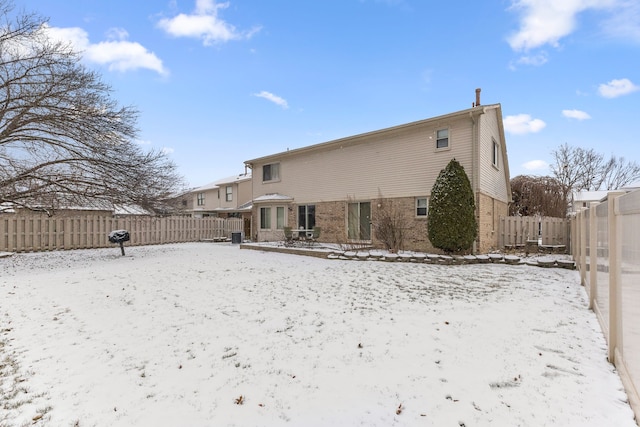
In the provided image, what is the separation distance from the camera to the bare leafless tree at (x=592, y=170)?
31.8 meters

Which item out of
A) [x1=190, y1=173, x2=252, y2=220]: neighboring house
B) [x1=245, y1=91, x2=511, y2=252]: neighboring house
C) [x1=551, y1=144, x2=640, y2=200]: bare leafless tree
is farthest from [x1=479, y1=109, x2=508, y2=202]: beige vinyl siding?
[x1=551, y1=144, x2=640, y2=200]: bare leafless tree

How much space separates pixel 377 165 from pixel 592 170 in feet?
103

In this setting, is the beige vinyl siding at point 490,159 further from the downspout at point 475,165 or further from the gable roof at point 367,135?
the gable roof at point 367,135

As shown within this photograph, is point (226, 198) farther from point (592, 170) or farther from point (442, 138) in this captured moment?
point (592, 170)

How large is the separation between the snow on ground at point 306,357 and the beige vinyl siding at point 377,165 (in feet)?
22.1

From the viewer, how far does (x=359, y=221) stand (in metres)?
15.0

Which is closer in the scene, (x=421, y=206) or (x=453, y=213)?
(x=453, y=213)

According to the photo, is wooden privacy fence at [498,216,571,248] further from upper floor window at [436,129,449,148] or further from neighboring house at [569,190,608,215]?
neighboring house at [569,190,608,215]

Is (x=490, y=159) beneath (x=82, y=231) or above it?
above

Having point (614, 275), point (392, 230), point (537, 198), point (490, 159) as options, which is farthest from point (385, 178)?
point (537, 198)

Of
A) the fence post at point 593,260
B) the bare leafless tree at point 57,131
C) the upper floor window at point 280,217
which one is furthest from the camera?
the upper floor window at point 280,217

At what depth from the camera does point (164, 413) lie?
2.55 meters

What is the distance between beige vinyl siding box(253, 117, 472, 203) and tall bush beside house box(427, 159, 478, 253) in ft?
3.95

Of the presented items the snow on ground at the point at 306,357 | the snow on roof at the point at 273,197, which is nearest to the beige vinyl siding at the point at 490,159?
the snow on ground at the point at 306,357
